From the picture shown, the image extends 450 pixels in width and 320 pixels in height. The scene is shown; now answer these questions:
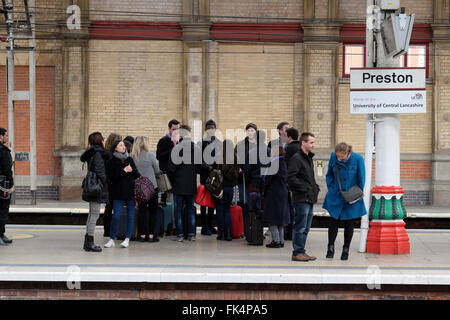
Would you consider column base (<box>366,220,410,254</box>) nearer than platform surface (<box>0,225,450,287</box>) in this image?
No

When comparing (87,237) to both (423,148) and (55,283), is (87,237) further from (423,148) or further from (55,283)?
(423,148)

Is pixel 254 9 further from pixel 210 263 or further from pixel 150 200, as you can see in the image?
pixel 210 263

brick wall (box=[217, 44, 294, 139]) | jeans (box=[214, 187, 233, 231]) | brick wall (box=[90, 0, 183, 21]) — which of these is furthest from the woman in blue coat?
brick wall (box=[90, 0, 183, 21])

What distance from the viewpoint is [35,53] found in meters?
21.6

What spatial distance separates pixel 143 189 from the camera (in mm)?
11508

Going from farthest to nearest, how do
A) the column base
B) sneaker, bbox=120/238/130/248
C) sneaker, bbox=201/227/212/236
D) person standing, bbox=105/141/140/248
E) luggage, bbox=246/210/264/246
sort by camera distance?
sneaker, bbox=201/227/212/236, luggage, bbox=246/210/264/246, sneaker, bbox=120/238/130/248, person standing, bbox=105/141/140/248, the column base

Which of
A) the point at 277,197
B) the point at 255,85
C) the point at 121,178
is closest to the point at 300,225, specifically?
the point at 277,197

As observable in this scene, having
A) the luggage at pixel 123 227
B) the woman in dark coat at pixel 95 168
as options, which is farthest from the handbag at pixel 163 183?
the woman in dark coat at pixel 95 168

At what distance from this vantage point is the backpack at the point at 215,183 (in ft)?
38.6

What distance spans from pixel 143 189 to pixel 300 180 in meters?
2.80

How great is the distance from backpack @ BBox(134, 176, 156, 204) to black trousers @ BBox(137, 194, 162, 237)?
0.28 m

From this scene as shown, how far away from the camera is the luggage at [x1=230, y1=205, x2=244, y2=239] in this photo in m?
12.2

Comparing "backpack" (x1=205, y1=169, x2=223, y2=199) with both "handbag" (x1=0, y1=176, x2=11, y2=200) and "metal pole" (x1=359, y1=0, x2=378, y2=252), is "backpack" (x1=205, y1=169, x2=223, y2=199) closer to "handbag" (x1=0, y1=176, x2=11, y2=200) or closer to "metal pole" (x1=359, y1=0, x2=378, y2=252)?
"metal pole" (x1=359, y1=0, x2=378, y2=252)
